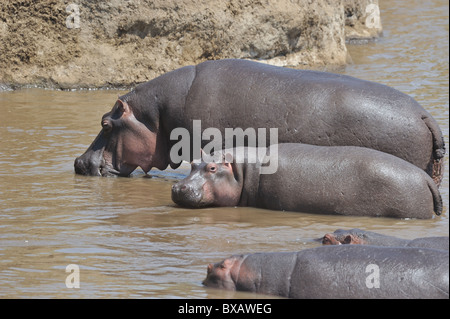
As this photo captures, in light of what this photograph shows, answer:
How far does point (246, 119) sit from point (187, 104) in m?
0.66

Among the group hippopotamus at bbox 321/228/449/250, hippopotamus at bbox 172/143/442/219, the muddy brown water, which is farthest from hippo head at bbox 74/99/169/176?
hippopotamus at bbox 321/228/449/250

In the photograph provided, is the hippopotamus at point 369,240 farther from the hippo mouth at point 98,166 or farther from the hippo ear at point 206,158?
the hippo mouth at point 98,166

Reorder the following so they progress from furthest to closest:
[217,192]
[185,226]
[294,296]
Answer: [217,192] → [185,226] → [294,296]

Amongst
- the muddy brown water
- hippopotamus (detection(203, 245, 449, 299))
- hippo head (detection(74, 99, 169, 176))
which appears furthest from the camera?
hippo head (detection(74, 99, 169, 176))

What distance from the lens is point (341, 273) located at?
5.35 m

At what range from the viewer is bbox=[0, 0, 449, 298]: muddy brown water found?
5.91 meters

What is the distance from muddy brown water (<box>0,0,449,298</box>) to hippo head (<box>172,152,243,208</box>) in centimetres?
12

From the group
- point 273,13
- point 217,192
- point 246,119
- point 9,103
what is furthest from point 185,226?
point 273,13

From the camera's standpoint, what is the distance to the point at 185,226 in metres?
7.52

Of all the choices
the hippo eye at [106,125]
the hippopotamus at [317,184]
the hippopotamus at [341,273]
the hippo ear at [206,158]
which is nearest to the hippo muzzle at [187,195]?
the hippopotamus at [317,184]

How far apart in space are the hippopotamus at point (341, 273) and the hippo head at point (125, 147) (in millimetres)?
3958

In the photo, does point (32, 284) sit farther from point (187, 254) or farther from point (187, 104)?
point (187, 104)

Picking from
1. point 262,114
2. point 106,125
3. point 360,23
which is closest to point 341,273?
point 262,114

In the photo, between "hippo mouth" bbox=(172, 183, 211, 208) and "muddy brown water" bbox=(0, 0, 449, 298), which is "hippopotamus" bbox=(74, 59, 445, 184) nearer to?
"muddy brown water" bbox=(0, 0, 449, 298)
